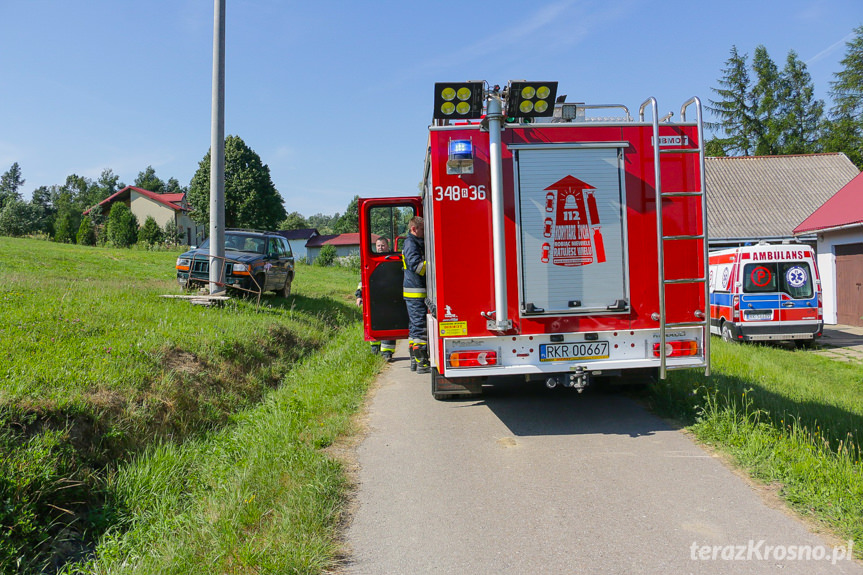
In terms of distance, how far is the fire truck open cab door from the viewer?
960 cm

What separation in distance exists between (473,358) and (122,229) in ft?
142

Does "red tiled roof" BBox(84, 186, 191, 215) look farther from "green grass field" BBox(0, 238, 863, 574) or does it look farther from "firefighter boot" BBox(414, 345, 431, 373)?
"firefighter boot" BBox(414, 345, 431, 373)

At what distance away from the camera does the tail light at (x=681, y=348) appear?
584 centimetres

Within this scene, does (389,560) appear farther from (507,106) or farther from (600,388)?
(600,388)

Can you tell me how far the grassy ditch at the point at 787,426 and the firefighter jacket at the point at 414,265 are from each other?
3252mm

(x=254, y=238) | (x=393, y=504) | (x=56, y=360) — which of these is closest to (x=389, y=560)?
(x=393, y=504)

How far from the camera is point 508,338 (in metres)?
5.78

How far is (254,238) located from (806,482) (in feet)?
44.8

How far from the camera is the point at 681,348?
231 inches

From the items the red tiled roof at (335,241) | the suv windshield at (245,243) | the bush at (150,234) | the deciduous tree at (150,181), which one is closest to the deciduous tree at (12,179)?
the deciduous tree at (150,181)

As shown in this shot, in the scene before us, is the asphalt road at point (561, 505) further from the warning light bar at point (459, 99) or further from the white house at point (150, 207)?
the white house at point (150, 207)

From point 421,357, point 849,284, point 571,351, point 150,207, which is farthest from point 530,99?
point 150,207

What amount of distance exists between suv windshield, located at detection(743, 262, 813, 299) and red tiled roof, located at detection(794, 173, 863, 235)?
547 centimetres

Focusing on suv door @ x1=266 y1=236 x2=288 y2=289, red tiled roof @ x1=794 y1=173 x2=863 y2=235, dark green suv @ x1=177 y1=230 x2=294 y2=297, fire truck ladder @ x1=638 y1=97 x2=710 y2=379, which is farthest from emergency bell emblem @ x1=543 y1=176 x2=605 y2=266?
red tiled roof @ x1=794 y1=173 x2=863 y2=235
